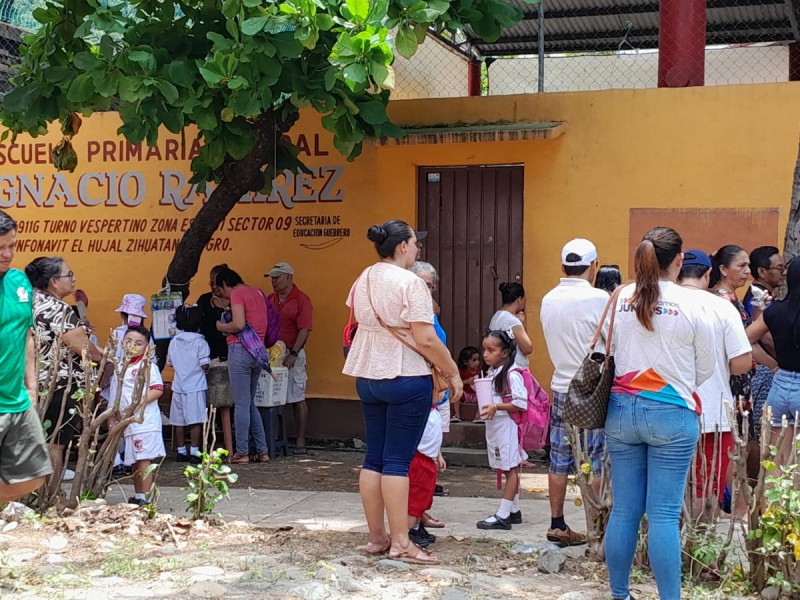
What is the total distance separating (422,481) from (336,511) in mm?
1334

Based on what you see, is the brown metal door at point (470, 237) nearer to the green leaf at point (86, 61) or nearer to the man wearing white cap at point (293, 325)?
the man wearing white cap at point (293, 325)

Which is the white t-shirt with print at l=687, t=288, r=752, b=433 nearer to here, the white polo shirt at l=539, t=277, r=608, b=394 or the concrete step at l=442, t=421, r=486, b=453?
the white polo shirt at l=539, t=277, r=608, b=394

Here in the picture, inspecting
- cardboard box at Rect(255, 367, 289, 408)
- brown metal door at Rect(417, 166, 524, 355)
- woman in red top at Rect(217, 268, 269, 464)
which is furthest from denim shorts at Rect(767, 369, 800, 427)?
cardboard box at Rect(255, 367, 289, 408)

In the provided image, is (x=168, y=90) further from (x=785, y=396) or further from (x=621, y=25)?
(x=621, y=25)

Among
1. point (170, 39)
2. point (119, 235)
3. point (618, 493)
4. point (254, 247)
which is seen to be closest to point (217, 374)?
point (254, 247)

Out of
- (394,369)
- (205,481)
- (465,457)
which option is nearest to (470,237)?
(465,457)

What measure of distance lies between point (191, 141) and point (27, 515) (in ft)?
17.5

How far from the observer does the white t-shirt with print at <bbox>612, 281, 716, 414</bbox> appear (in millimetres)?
4227

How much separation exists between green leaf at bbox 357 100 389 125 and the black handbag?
13.1 feet

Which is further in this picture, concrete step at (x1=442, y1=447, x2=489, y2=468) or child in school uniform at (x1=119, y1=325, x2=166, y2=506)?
concrete step at (x1=442, y1=447, x2=489, y2=468)

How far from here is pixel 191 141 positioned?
10.6 metres

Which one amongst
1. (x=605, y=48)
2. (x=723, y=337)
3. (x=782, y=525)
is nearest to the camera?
(x=782, y=525)

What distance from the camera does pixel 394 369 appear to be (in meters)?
5.19

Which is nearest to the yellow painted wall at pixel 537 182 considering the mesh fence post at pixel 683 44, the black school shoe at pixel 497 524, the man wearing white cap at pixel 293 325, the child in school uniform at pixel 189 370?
the mesh fence post at pixel 683 44
